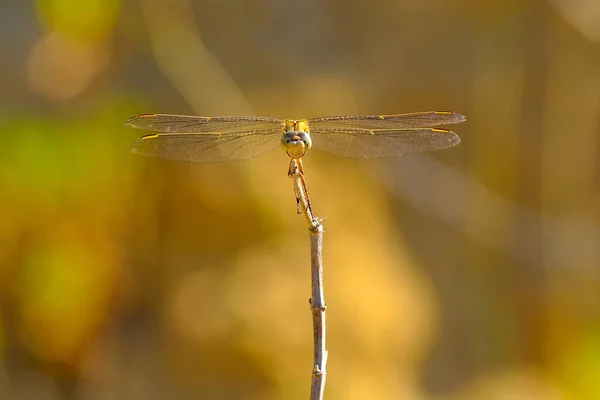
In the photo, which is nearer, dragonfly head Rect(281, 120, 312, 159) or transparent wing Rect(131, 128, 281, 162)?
dragonfly head Rect(281, 120, 312, 159)

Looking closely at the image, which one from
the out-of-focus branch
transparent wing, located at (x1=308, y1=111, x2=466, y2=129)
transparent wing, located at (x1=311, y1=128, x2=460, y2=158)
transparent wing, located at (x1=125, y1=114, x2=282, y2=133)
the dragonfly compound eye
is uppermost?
the out-of-focus branch

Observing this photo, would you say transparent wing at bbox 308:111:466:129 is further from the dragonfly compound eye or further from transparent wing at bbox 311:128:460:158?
the dragonfly compound eye

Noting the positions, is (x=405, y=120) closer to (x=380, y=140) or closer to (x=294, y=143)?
(x=380, y=140)

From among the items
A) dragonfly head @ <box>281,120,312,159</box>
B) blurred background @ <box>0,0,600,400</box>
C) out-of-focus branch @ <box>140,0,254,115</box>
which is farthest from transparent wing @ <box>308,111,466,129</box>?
out-of-focus branch @ <box>140,0,254,115</box>

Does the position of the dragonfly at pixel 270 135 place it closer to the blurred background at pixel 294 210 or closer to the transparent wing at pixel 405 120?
the transparent wing at pixel 405 120

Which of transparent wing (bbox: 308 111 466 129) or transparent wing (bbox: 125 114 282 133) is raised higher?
transparent wing (bbox: 308 111 466 129)

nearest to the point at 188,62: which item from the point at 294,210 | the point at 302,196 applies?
the point at 294,210

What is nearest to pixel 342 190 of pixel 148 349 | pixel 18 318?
pixel 148 349

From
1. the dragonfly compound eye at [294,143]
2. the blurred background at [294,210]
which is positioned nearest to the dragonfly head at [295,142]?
the dragonfly compound eye at [294,143]

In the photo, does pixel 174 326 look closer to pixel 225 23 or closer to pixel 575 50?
pixel 225 23
